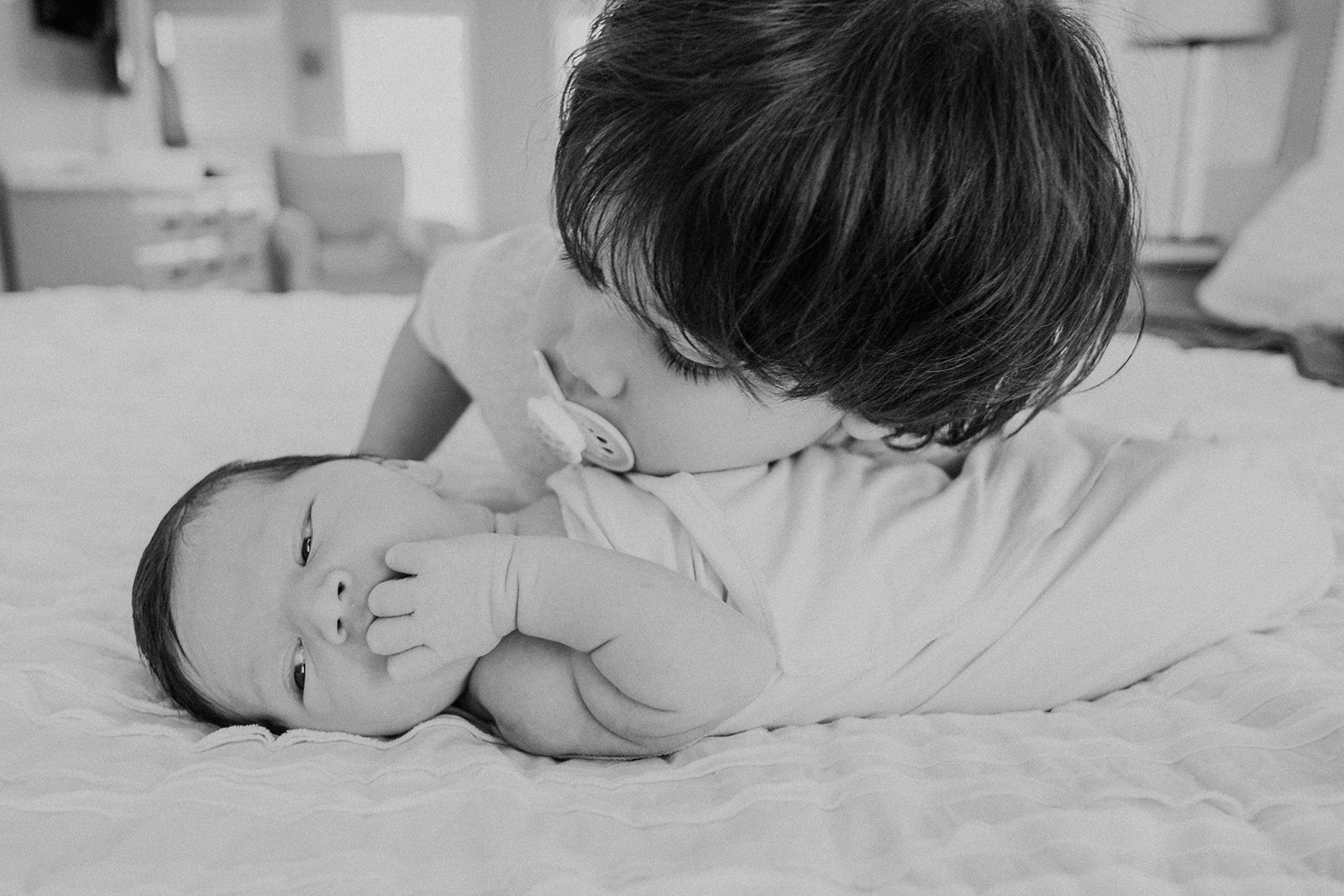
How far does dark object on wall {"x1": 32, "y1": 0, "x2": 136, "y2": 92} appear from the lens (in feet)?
11.6

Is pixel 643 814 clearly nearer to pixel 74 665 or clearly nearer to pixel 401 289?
pixel 74 665

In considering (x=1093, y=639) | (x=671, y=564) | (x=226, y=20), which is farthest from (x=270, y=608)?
(x=226, y=20)

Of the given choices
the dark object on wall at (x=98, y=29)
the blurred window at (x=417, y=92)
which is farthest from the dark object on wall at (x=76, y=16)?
the blurred window at (x=417, y=92)

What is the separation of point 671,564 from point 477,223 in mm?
6397

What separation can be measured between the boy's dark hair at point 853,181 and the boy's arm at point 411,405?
544 mm

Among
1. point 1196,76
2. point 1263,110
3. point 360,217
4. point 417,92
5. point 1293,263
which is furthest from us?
point 417,92

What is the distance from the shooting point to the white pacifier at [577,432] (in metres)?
0.69

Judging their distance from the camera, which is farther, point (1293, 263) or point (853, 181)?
point (1293, 263)

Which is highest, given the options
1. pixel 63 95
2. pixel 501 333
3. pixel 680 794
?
pixel 63 95

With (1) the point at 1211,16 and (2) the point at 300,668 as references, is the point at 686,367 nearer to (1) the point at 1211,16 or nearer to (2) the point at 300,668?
(2) the point at 300,668

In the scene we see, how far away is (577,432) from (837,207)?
10.4 inches

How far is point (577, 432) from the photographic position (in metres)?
0.71

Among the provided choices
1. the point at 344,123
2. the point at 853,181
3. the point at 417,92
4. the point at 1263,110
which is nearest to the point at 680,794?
the point at 853,181

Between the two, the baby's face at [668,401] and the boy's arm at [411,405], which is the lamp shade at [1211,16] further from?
the baby's face at [668,401]
